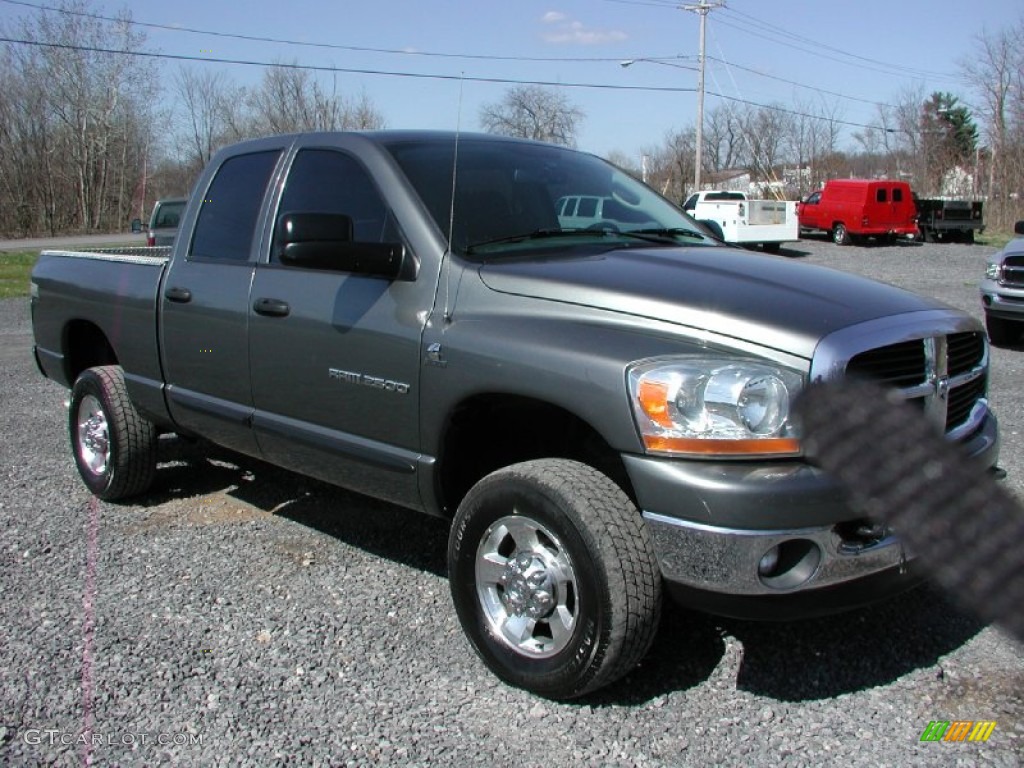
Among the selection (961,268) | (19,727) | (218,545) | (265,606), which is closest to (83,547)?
(218,545)

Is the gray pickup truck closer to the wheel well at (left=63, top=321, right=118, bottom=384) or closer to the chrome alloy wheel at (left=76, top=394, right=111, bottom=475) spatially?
the chrome alloy wheel at (left=76, top=394, right=111, bottom=475)

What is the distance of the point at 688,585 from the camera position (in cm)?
274

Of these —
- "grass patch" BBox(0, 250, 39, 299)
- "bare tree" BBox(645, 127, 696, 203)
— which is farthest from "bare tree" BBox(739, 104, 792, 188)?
"grass patch" BBox(0, 250, 39, 299)

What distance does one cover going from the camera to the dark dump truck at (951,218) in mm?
29969

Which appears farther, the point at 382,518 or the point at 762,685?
the point at 382,518

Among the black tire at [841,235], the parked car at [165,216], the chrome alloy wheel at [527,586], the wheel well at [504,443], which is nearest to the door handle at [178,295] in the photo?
the wheel well at [504,443]

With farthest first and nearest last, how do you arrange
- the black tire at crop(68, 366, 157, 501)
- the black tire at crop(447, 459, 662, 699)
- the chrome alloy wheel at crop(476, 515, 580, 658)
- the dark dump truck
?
the dark dump truck
the black tire at crop(68, 366, 157, 501)
the chrome alloy wheel at crop(476, 515, 580, 658)
the black tire at crop(447, 459, 662, 699)

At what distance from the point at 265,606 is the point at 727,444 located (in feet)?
6.79

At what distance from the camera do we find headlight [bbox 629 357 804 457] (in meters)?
2.64

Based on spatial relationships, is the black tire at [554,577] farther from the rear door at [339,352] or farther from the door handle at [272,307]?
the door handle at [272,307]

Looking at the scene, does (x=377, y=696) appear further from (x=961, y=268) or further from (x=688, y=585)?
(x=961, y=268)

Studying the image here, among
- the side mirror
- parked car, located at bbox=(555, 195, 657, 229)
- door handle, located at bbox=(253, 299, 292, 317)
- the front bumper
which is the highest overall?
parked car, located at bbox=(555, 195, 657, 229)

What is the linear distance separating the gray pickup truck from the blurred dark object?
168cm

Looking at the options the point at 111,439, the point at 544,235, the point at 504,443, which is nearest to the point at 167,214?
the point at 111,439
